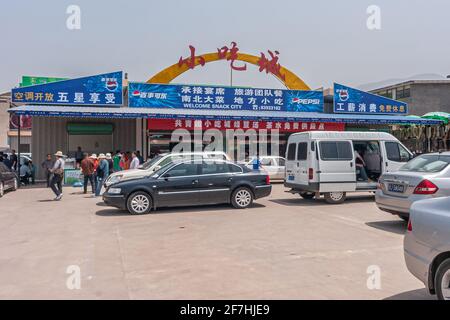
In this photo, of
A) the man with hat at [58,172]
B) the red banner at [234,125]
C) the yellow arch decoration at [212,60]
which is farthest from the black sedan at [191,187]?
the yellow arch decoration at [212,60]

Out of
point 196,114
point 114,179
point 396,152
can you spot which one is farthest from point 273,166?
point 114,179

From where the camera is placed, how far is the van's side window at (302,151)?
40.7 ft

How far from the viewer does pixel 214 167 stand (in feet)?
38.2

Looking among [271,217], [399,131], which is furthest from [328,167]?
[399,131]

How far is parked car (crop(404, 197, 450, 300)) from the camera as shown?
12.7 ft

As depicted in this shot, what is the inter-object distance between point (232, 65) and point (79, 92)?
30.5 feet

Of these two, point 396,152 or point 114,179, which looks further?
point 114,179

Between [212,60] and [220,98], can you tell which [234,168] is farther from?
[212,60]

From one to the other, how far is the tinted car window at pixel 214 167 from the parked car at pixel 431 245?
7572 millimetres

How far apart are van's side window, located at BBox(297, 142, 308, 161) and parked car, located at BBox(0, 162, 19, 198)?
10835 mm
